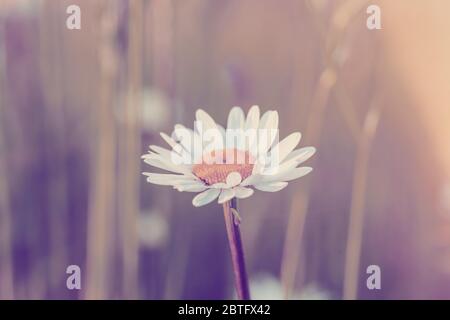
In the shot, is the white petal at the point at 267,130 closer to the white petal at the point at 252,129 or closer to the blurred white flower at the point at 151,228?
the white petal at the point at 252,129

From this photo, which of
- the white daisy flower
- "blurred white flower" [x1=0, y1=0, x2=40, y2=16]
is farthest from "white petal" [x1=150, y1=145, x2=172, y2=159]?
"blurred white flower" [x1=0, y1=0, x2=40, y2=16]

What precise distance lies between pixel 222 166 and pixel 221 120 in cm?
11

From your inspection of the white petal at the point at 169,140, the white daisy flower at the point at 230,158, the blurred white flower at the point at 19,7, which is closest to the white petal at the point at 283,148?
the white daisy flower at the point at 230,158

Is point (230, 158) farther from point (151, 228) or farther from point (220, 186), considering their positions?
point (151, 228)

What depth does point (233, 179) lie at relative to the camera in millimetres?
459

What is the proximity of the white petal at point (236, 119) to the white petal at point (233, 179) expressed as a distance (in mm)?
105

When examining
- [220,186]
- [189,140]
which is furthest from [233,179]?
[189,140]

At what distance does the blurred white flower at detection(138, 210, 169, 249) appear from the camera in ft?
1.99

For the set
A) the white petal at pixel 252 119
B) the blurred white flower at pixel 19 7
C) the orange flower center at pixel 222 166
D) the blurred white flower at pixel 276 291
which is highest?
the blurred white flower at pixel 19 7

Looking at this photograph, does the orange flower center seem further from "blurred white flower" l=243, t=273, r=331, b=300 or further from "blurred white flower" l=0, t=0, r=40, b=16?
"blurred white flower" l=0, t=0, r=40, b=16

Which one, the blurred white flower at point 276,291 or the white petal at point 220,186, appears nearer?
the white petal at point 220,186

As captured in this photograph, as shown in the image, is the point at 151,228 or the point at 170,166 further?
the point at 151,228

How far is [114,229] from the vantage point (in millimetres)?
605

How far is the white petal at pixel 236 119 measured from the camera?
22.3 inches
